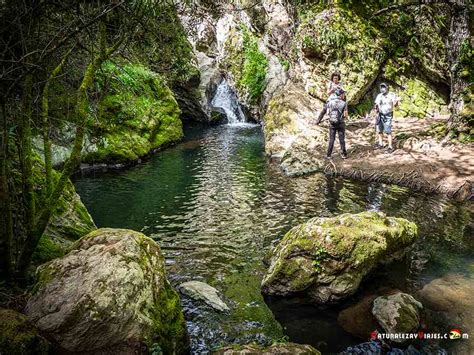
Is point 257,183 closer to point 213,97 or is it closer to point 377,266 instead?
point 377,266

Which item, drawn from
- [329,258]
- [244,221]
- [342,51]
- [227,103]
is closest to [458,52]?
[342,51]

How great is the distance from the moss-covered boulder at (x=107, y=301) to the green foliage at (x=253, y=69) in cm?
2102

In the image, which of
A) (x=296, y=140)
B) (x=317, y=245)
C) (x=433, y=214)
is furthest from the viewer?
(x=296, y=140)

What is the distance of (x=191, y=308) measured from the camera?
19.7 feet

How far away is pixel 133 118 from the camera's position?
60.2 ft

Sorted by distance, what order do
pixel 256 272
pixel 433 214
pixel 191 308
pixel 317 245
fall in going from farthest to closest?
pixel 433 214
pixel 256 272
pixel 317 245
pixel 191 308

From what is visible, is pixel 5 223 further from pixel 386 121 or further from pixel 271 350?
pixel 386 121

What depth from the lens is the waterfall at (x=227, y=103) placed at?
30406 millimetres

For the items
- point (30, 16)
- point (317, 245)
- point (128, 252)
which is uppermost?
point (30, 16)

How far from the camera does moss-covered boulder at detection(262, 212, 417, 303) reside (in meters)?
6.20

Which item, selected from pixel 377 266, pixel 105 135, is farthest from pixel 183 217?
pixel 105 135

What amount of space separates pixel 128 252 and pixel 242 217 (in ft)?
18.7

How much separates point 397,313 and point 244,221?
5.07 metres

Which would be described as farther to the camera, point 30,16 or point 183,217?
point 183,217
